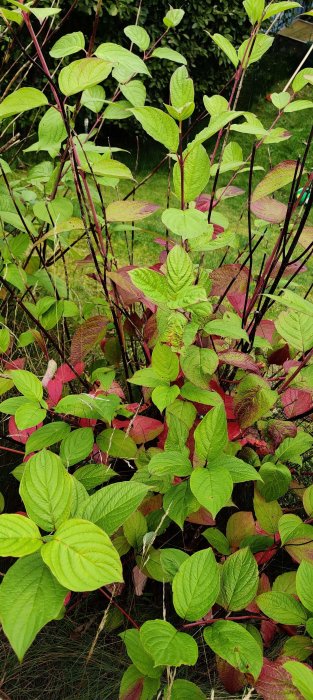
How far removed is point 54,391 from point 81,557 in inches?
25.9

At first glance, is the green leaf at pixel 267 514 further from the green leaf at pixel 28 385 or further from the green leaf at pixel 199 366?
the green leaf at pixel 28 385

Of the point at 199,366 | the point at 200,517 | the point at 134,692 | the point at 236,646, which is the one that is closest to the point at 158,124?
the point at 199,366

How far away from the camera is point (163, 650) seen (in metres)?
0.96

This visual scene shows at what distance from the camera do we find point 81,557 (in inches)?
31.2

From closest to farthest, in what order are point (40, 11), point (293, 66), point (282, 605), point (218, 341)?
point (40, 11)
point (282, 605)
point (218, 341)
point (293, 66)

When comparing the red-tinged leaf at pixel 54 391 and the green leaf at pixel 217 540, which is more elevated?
the red-tinged leaf at pixel 54 391

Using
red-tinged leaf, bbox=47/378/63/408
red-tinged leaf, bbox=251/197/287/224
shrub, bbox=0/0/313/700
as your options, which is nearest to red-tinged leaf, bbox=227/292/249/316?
shrub, bbox=0/0/313/700

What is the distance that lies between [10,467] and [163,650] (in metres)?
1.02

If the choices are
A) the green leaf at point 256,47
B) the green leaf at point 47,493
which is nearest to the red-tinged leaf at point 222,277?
the green leaf at point 256,47

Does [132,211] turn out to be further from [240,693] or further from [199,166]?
[240,693]

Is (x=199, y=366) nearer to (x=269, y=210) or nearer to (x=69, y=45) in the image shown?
(x=269, y=210)

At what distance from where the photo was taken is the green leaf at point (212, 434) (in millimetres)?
1110

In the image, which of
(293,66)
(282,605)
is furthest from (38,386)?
(293,66)

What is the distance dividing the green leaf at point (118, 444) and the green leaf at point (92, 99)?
27.6 inches
